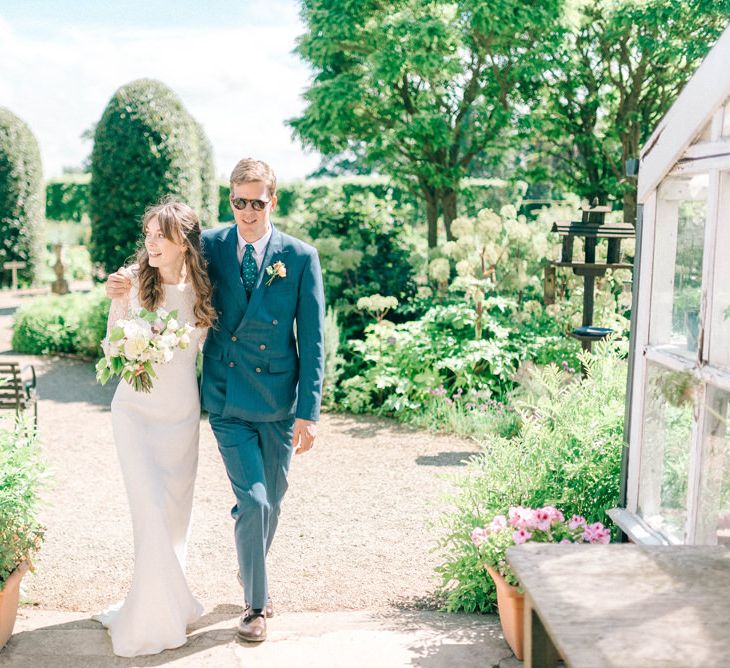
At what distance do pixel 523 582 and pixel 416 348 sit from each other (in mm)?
5977

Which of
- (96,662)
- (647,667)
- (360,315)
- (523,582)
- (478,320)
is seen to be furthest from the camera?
(360,315)

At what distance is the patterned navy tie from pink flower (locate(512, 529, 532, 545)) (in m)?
1.47

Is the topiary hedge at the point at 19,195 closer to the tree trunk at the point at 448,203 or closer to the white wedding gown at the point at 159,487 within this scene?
the tree trunk at the point at 448,203

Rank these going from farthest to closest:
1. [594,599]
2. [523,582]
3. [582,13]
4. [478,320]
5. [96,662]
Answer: [582,13] → [478,320] → [96,662] → [523,582] → [594,599]

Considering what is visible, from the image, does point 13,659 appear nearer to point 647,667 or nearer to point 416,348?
A: point 647,667

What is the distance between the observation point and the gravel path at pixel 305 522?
13.6 feet

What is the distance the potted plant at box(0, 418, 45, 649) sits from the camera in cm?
326

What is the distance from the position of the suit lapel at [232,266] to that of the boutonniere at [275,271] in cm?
12

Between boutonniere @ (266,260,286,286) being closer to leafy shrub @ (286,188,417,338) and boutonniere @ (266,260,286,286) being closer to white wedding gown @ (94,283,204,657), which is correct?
white wedding gown @ (94,283,204,657)

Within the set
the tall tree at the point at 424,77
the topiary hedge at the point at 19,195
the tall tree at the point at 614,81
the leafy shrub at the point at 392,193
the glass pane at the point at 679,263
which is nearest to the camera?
the glass pane at the point at 679,263

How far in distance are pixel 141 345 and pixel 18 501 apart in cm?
88

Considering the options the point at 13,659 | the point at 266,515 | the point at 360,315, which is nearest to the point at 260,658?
the point at 266,515

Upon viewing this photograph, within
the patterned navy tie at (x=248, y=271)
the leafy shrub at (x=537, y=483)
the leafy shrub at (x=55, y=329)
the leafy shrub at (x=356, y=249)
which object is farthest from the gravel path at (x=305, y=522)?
the leafy shrub at (x=55, y=329)

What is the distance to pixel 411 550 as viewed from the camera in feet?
15.4
